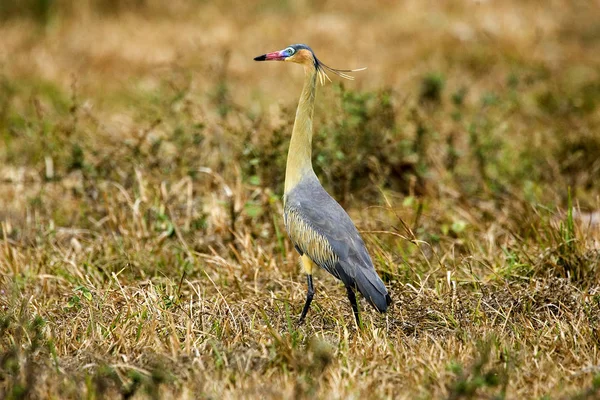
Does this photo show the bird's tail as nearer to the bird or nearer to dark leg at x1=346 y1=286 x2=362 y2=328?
the bird

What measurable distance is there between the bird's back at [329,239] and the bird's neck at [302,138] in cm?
4

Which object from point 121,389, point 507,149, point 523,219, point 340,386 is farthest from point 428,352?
point 507,149

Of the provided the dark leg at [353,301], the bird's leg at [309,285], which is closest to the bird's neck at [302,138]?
the bird's leg at [309,285]

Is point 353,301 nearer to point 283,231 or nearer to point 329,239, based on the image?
point 329,239

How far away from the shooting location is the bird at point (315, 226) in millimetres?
3502

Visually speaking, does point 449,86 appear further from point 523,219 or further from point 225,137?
point 523,219

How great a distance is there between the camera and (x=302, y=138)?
3721 mm

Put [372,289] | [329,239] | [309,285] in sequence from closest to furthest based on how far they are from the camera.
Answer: [372,289] < [329,239] < [309,285]

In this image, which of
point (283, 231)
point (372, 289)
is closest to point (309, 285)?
point (372, 289)

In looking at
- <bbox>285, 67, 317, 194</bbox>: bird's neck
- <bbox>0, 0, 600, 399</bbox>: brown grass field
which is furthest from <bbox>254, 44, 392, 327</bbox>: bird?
<bbox>0, 0, 600, 399</bbox>: brown grass field

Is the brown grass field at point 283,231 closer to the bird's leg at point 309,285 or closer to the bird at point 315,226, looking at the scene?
the bird's leg at point 309,285

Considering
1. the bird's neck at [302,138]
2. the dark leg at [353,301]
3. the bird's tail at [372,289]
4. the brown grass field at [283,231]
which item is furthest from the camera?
the bird's neck at [302,138]

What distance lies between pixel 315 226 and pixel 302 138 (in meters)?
0.42

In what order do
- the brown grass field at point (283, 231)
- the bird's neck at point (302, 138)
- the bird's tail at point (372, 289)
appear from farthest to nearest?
the bird's neck at point (302, 138) → the bird's tail at point (372, 289) → the brown grass field at point (283, 231)
